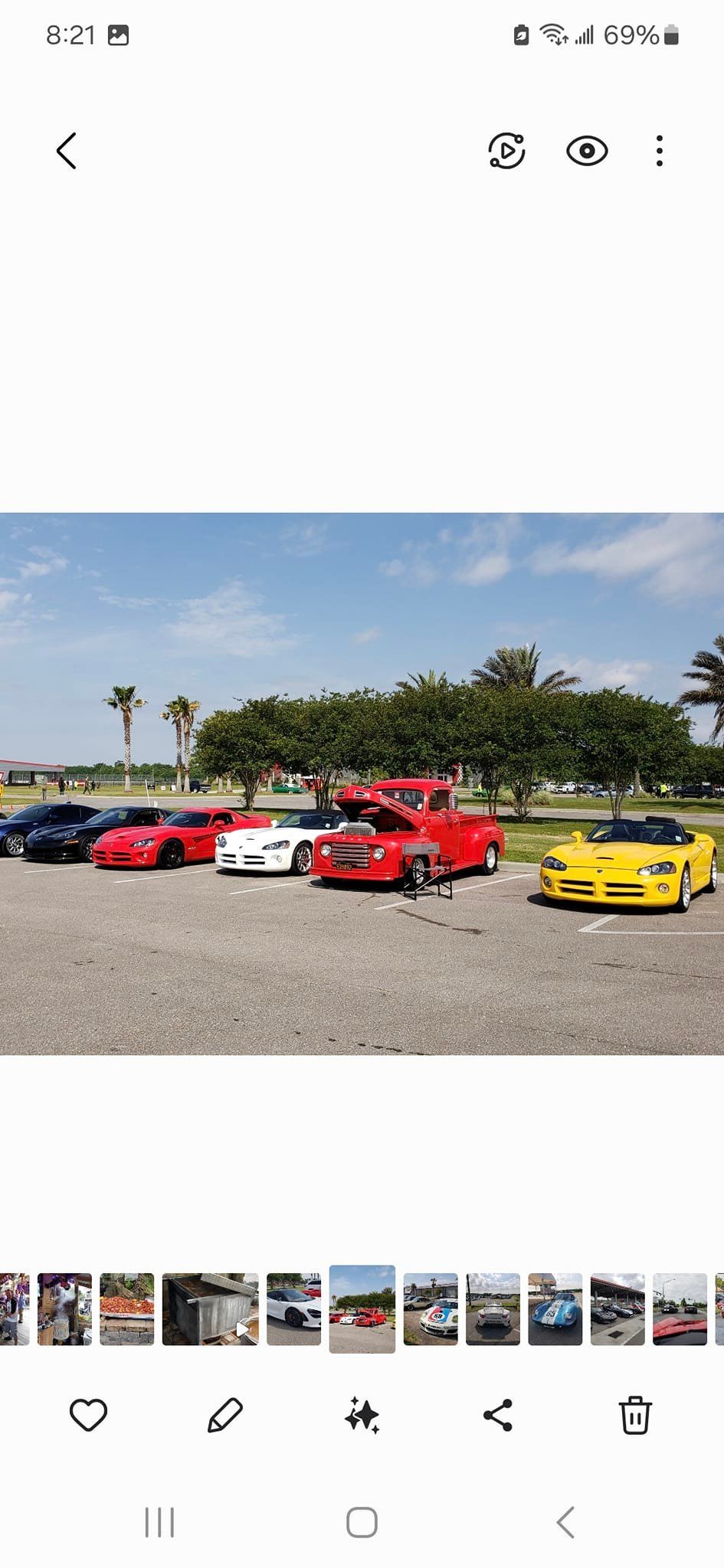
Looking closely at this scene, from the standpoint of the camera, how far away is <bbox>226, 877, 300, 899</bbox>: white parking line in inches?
531

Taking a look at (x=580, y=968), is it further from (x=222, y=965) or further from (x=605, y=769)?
(x=605, y=769)

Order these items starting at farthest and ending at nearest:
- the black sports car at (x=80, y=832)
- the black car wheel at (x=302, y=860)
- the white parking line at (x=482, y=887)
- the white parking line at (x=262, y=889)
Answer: the black sports car at (x=80, y=832) < the black car wheel at (x=302, y=860) < the white parking line at (x=262, y=889) < the white parking line at (x=482, y=887)

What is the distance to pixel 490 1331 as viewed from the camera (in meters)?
1.85

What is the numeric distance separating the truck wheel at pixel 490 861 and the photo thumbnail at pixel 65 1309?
14.2 m

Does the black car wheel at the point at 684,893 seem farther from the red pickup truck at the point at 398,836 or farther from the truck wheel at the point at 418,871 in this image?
the truck wheel at the point at 418,871

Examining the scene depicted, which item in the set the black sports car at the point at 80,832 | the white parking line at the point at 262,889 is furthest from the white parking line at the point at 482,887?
the black sports car at the point at 80,832

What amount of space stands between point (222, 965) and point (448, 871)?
7.19 meters

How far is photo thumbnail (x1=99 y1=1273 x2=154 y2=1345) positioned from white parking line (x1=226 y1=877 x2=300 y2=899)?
37.4ft

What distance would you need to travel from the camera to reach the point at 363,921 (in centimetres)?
1088

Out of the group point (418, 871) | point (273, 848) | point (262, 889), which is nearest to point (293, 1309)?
point (418, 871)

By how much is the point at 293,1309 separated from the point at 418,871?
39.9 ft

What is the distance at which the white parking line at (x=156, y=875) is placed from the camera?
620 inches
